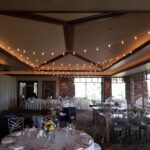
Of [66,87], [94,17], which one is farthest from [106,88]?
A: [94,17]

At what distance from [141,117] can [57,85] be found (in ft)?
36.8

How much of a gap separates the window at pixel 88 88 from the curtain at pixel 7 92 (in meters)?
5.35

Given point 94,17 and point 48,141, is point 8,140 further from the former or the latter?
point 94,17

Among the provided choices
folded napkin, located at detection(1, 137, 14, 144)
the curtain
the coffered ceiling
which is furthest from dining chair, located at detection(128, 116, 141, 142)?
the curtain

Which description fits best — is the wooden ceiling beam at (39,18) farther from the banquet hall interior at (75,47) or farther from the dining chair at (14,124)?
the dining chair at (14,124)

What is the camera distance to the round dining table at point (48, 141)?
3.70 m

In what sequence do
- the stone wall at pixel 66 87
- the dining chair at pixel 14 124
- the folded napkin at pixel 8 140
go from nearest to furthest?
the folded napkin at pixel 8 140
the dining chair at pixel 14 124
the stone wall at pixel 66 87

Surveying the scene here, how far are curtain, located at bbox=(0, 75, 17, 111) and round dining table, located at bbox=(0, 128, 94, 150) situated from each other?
10595 millimetres

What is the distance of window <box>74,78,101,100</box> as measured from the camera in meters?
18.8

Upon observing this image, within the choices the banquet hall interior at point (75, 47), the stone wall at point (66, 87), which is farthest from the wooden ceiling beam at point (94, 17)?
the stone wall at point (66, 87)

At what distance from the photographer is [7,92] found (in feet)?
51.5

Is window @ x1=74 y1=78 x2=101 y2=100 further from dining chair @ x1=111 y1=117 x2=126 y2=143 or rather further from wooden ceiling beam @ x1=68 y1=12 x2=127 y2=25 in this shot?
wooden ceiling beam @ x1=68 y1=12 x2=127 y2=25

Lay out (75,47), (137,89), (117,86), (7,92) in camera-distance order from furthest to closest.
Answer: (117,86) < (7,92) < (137,89) < (75,47)

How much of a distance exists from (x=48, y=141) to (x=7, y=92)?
12.5 meters
